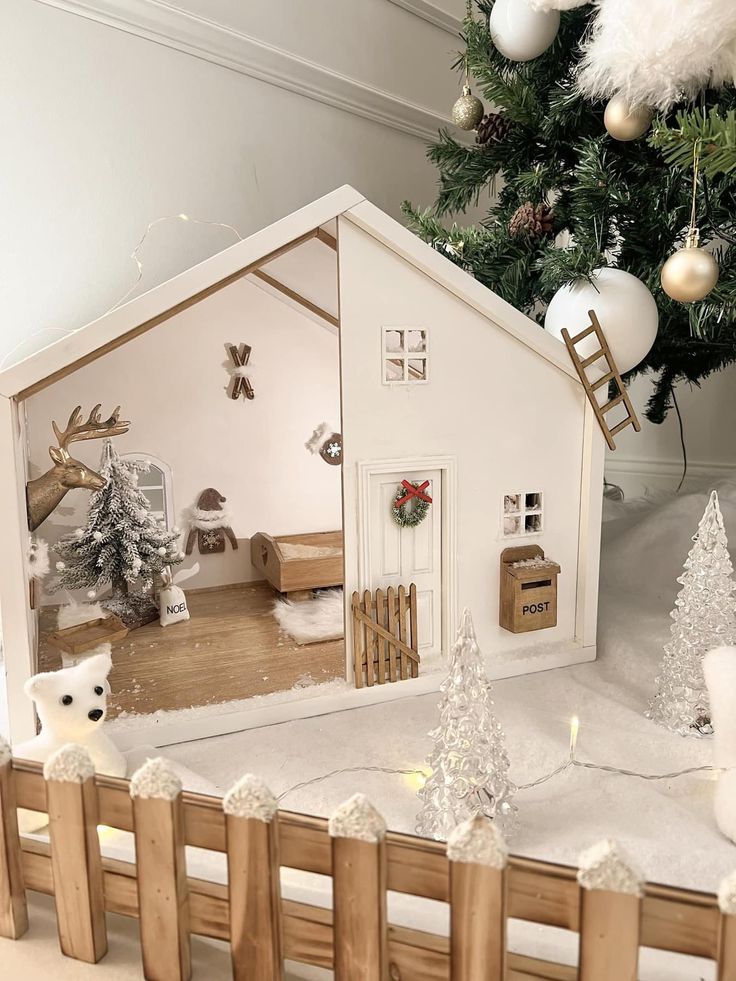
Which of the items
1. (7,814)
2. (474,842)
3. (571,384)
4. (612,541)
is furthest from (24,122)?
(612,541)

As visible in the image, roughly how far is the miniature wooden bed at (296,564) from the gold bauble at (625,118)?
1641 millimetres

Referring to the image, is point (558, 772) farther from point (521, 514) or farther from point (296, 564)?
point (296, 564)

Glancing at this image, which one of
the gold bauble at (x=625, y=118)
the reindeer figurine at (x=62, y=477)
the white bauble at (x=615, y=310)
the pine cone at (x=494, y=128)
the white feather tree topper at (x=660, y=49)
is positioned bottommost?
the reindeer figurine at (x=62, y=477)

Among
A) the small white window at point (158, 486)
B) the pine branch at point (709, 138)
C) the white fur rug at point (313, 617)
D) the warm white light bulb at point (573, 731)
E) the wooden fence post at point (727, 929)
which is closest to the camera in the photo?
the wooden fence post at point (727, 929)

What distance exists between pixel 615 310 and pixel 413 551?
0.80m

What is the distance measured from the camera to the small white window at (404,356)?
1.98 meters

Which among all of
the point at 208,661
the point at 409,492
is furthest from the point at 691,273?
the point at 208,661

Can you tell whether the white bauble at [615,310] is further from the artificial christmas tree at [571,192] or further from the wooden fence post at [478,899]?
the wooden fence post at [478,899]

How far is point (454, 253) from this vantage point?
2230 mm

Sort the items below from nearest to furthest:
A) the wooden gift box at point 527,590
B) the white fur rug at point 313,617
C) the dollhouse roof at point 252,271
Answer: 1. the dollhouse roof at point 252,271
2. the wooden gift box at point 527,590
3. the white fur rug at point 313,617

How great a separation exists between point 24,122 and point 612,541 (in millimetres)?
2204

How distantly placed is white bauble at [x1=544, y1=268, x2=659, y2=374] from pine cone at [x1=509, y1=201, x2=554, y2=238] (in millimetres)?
190

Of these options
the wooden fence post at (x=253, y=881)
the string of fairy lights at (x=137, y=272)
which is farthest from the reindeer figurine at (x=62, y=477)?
the wooden fence post at (x=253, y=881)

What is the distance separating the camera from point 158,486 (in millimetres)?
3010
